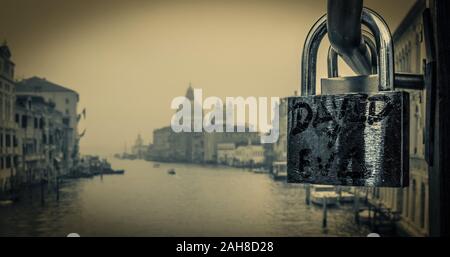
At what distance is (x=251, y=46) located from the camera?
432 cm

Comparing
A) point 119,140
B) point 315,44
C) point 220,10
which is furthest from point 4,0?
point 315,44

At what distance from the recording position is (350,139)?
10.4 inches

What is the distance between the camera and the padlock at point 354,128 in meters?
0.25

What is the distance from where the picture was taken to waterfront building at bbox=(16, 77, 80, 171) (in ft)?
14.2

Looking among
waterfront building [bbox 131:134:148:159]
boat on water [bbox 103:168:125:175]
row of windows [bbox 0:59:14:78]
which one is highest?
row of windows [bbox 0:59:14:78]

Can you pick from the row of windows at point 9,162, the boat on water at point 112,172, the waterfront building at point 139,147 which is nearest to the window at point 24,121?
the row of windows at point 9,162

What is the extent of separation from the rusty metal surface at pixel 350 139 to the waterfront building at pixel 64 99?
4.30 metres

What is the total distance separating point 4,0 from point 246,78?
85.4 inches

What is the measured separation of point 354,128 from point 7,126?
14.7 feet

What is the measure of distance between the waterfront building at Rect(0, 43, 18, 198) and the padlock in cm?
438

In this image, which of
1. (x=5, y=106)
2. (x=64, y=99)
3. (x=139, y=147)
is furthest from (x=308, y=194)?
(x=5, y=106)

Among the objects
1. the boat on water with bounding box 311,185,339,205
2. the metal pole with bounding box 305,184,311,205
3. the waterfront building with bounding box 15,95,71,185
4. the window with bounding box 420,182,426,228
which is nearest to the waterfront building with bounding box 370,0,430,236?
the window with bounding box 420,182,426,228

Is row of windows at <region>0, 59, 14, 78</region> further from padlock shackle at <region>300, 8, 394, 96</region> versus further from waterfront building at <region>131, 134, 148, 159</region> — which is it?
padlock shackle at <region>300, 8, 394, 96</region>
